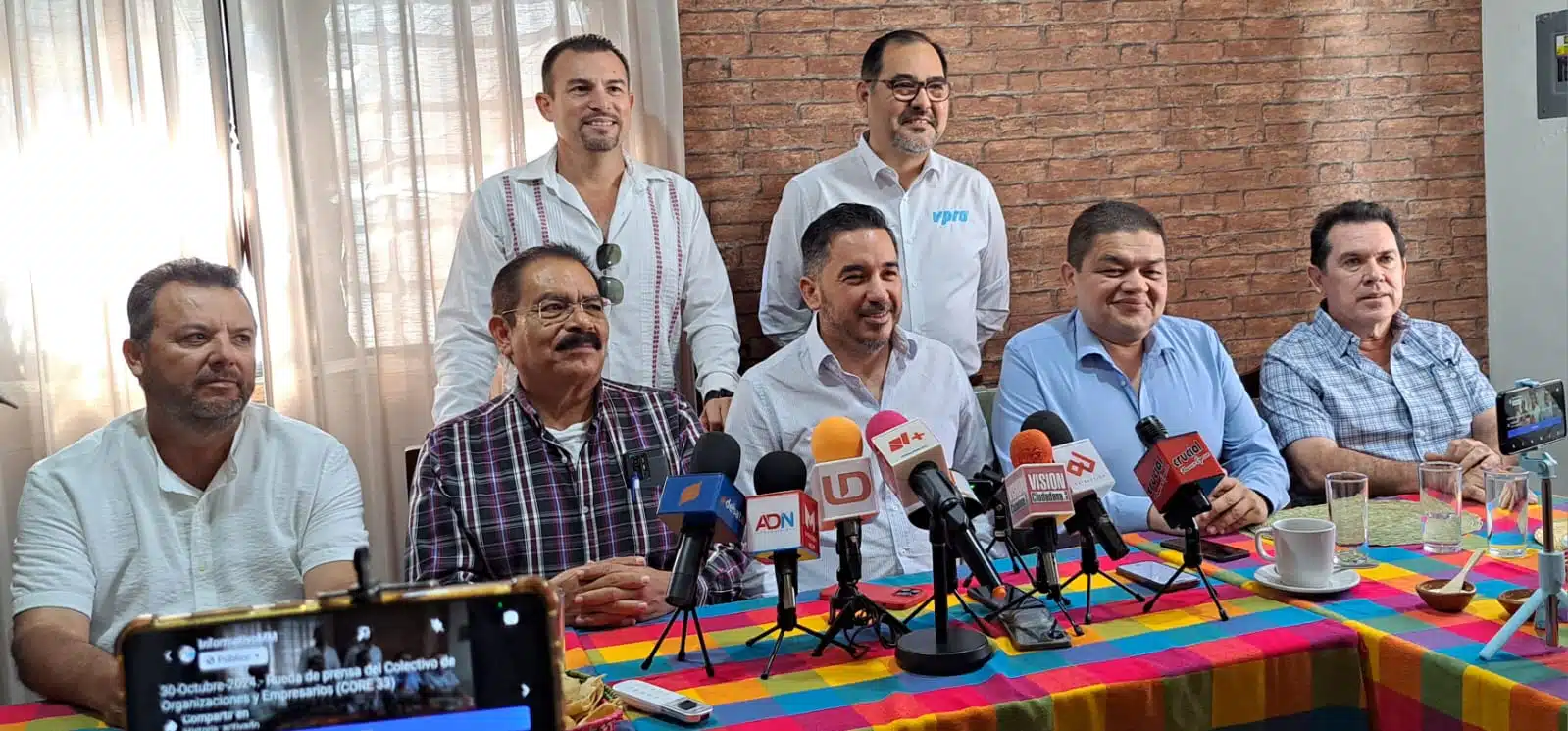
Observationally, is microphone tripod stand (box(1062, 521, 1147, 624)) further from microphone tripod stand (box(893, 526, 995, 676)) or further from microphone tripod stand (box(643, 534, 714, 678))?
microphone tripod stand (box(643, 534, 714, 678))

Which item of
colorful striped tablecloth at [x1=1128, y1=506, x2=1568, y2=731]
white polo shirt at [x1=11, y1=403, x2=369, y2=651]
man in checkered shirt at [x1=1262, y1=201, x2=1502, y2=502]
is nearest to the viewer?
colorful striped tablecloth at [x1=1128, y1=506, x2=1568, y2=731]

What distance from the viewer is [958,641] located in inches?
66.6

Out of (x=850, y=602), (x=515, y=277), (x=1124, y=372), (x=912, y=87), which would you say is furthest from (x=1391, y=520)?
(x=912, y=87)

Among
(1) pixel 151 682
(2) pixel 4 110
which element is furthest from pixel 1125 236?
(2) pixel 4 110

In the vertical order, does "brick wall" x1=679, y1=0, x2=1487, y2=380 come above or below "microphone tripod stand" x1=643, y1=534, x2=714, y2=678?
above

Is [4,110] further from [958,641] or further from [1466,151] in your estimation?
[1466,151]

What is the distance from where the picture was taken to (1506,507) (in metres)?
2.18

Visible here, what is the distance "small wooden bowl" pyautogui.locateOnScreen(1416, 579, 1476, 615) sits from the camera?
178cm

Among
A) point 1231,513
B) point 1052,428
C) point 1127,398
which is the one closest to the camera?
point 1052,428

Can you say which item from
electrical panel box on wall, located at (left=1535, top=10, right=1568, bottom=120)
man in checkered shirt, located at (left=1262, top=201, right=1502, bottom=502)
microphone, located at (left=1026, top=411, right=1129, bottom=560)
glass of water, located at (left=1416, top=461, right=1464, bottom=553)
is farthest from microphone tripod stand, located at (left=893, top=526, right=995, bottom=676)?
electrical panel box on wall, located at (left=1535, top=10, right=1568, bottom=120)

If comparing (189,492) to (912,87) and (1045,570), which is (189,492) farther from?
(912,87)

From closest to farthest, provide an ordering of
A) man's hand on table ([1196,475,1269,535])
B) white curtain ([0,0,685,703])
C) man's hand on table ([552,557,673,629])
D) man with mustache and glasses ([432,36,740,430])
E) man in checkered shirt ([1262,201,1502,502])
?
man's hand on table ([552,557,673,629]), man's hand on table ([1196,475,1269,535]), man in checkered shirt ([1262,201,1502,502]), man with mustache and glasses ([432,36,740,430]), white curtain ([0,0,685,703])

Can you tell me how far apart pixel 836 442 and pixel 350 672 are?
0.79 m

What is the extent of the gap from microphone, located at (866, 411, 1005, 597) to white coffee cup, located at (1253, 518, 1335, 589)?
0.59 metres
